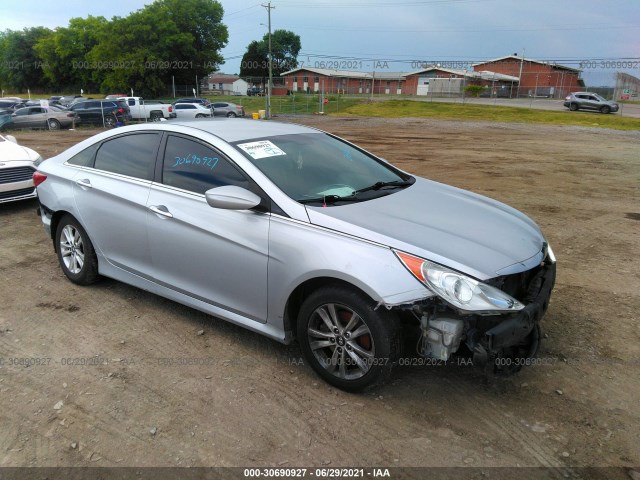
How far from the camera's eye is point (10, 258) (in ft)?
18.8

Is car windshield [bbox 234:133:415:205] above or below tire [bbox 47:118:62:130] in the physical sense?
above

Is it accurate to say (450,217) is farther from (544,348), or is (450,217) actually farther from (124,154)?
(124,154)

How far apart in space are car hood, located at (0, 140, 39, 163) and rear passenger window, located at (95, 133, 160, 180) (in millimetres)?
4107

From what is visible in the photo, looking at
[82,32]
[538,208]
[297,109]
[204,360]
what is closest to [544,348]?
[204,360]

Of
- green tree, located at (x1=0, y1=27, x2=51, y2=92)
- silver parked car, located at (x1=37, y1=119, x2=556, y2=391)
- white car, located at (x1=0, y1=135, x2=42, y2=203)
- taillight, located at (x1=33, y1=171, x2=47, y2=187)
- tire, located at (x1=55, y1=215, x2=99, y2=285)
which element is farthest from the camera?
green tree, located at (x1=0, y1=27, x2=51, y2=92)

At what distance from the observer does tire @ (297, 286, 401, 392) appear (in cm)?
288

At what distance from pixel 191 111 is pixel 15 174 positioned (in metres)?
24.7

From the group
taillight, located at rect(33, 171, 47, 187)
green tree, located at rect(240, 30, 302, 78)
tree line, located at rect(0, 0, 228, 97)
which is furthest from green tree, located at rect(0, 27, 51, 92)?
taillight, located at rect(33, 171, 47, 187)

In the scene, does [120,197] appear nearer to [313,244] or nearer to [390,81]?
[313,244]

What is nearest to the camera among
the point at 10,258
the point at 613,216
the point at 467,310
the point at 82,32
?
the point at 467,310

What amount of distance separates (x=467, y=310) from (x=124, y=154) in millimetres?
3186

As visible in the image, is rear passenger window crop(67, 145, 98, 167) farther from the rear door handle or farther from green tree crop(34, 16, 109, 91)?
green tree crop(34, 16, 109, 91)

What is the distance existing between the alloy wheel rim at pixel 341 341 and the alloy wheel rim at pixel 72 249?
2685 mm

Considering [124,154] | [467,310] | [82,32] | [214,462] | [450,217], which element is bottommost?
[214,462]
